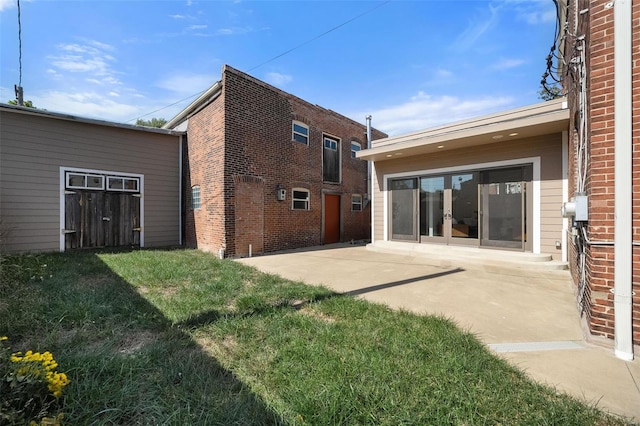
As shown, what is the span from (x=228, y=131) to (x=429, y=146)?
18.8ft

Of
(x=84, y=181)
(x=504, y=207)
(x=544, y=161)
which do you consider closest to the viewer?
(x=544, y=161)

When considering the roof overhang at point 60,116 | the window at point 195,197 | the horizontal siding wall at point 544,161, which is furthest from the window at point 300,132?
the horizontal siding wall at point 544,161

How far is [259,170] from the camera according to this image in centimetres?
928

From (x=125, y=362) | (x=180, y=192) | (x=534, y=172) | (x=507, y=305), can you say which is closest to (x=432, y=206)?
(x=534, y=172)

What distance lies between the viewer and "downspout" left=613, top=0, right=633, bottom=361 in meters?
2.62

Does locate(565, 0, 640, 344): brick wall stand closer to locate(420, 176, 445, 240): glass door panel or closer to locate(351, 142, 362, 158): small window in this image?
locate(420, 176, 445, 240): glass door panel

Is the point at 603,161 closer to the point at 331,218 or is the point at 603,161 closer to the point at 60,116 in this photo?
the point at 331,218

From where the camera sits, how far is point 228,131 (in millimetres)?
8391

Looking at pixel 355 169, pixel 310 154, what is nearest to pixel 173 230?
pixel 310 154

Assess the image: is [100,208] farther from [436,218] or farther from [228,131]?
[436,218]

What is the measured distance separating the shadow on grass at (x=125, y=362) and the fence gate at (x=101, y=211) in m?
5.16

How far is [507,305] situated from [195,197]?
937cm

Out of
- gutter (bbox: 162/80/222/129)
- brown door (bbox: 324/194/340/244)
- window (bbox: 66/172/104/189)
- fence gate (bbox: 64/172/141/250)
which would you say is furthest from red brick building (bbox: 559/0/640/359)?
window (bbox: 66/172/104/189)

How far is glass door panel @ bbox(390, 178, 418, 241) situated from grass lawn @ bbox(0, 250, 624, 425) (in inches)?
214
